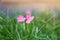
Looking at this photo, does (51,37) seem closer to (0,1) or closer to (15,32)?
(15,32)

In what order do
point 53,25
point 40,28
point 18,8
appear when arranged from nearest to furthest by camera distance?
1. point 40,28
2. point 53,25
3. point 18,8

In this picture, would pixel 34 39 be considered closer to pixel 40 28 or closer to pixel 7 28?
pixel 40 28

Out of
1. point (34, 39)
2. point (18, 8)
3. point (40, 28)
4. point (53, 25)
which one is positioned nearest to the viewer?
point (34, 39)

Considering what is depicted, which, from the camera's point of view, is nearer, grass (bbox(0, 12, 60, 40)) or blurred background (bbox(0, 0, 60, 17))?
grass (bbox(0, 12, 60, 40))

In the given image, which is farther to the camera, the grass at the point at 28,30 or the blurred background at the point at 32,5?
the blurred background at the point at 32,5

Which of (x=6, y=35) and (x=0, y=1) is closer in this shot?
(x=6, y=35)

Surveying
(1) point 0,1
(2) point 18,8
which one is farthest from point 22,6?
(1) point 0,1

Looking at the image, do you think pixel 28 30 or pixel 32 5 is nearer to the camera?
pixel 28 30
